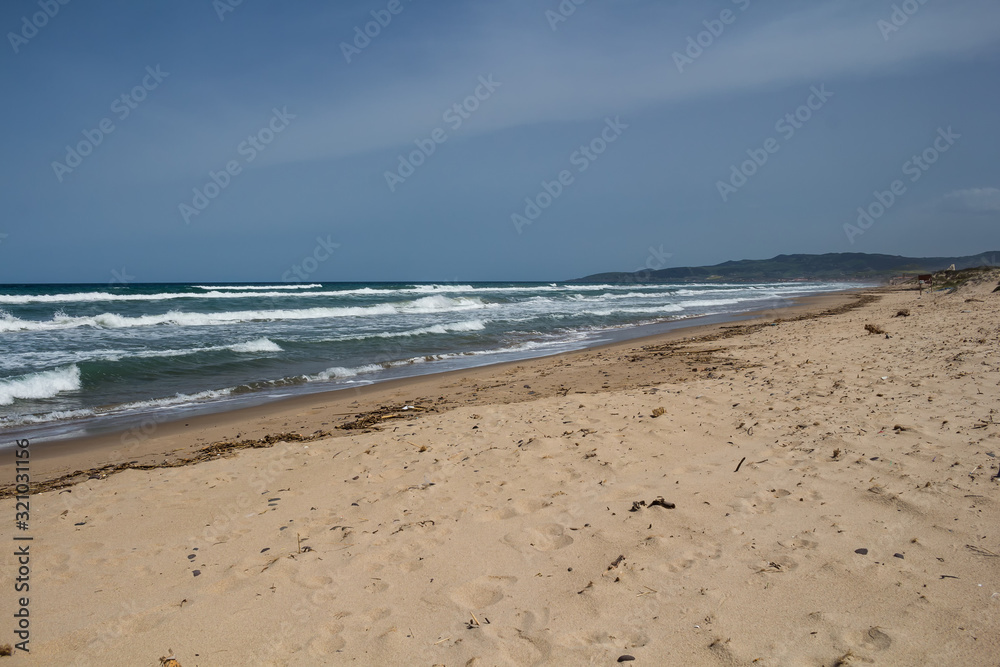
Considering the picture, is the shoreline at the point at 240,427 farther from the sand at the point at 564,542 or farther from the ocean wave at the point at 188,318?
the ocean wave at the point at 188,318

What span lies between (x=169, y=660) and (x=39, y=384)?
9.04 metres

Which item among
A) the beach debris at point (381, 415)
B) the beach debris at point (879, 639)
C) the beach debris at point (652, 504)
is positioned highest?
the beach debris at point (652, 504)

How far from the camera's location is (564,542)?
3.06 metres

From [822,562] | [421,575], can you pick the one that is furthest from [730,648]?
[421,575]

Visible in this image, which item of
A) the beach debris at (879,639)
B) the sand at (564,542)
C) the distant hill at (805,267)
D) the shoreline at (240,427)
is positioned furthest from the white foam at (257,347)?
the distant hill at (805,267)

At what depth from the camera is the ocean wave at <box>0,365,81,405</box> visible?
851 centimetres

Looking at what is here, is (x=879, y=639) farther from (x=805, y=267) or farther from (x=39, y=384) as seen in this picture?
(x=805, y=267)

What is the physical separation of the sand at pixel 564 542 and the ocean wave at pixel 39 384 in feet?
13.2

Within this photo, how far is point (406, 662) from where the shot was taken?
87.0 inches

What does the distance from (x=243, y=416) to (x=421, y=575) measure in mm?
5701

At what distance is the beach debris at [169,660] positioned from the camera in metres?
2.27

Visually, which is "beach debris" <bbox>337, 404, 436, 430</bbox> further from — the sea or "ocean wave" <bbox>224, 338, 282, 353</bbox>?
"ocean wave" <bbox>224, 338, 282, 353</bbox>

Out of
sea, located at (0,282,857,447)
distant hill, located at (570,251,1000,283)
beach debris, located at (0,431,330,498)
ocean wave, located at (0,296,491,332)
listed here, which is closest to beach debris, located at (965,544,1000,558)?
beach debris, located at (0,431,330,498)

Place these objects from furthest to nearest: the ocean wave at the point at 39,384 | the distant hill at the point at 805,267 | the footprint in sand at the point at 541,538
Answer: the distant hill at the point at 805,267, the ocean wave at the point at 39,384, the footprint in sand at the point at 541,538
